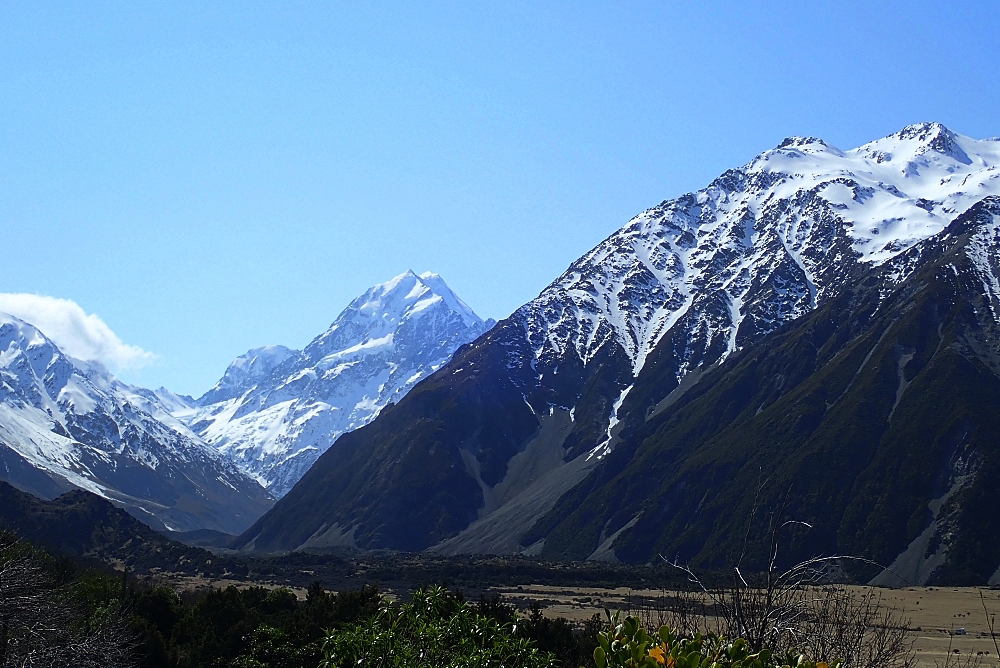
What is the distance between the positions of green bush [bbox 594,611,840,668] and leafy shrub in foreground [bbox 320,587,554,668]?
28.6 feet

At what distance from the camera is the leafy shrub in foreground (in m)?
23.7

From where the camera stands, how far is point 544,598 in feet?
456

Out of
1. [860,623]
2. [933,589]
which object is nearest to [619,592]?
[933,589]

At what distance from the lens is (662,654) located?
13945 mm

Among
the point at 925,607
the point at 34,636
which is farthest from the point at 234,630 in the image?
the point at 925,607

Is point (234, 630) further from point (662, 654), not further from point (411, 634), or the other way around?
point (662, 654)

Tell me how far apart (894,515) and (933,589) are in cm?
3573

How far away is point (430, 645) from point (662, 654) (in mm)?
11885

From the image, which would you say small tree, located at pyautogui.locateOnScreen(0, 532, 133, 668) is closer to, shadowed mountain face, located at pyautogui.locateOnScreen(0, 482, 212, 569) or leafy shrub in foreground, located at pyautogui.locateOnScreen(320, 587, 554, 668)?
leafy shrub in foreground, located at pyautogui.locateOnScreen(320, 587, 554, 668)

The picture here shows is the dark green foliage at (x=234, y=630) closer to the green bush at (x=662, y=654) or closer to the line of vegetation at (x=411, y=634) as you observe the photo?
the line of vegetation at (x=411, y=634)

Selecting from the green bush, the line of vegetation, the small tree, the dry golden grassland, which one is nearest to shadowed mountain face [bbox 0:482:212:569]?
the dry golden grassland

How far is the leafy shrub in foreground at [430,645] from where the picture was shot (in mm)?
23703

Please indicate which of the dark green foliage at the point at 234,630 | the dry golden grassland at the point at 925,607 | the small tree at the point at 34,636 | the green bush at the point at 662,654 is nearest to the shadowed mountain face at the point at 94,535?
the dry golden grassland at the point at 925,607

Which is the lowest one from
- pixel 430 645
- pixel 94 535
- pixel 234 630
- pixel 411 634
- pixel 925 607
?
pixel 925 607
